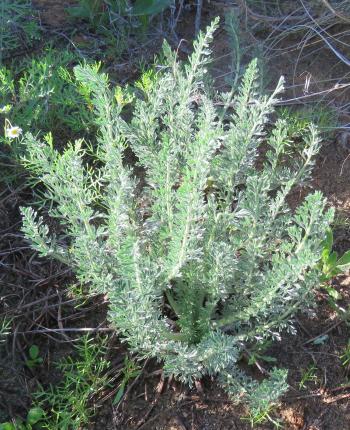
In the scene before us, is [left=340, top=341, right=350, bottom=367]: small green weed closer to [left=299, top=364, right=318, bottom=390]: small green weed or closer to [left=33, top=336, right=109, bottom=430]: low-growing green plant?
[left=299, top=364, right=318, bottom=390]: small green weed

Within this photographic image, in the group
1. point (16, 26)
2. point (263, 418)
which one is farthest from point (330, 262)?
point (16, 26)

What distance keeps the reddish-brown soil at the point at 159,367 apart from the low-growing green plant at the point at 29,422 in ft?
0.18

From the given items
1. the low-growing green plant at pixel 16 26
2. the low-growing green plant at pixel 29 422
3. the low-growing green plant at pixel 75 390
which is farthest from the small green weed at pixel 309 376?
the low-growing green plant at pixel 16 26

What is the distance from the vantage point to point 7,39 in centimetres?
288

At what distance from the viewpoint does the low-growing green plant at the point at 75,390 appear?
6.06 ft

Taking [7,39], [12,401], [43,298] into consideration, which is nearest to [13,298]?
[43,298]

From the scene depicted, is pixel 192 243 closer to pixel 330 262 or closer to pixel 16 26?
pixel 330 262

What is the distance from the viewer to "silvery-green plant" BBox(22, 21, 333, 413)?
5.33 feet

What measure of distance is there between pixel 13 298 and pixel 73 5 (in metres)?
1.59

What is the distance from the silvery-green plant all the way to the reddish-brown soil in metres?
0.10

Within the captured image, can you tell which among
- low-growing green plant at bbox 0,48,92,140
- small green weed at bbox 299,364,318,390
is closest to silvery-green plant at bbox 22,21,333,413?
small green weed at bbox 299,364,318,390

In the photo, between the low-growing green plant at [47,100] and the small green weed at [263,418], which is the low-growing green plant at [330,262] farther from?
the low-growing green plant at [47,100]

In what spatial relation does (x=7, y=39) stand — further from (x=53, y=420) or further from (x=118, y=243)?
(x=53, y=420)

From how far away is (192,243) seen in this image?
1670 mm
